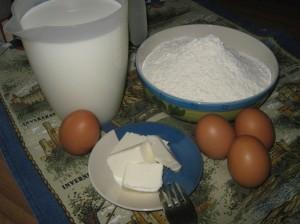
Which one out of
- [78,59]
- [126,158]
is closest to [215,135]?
[126,158]

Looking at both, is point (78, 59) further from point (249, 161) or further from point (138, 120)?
point (249, 161)

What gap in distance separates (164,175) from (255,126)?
227 mm

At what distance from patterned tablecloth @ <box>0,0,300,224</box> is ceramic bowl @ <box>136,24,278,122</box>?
0.08 m

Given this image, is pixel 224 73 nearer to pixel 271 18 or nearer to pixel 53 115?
pixel 53 115

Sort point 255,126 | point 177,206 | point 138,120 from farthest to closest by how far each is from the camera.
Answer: point 138,120 < point 255,126 < point 177,206

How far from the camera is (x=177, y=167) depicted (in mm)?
726

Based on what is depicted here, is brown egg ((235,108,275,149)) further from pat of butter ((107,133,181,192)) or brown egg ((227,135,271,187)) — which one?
pat of butter ((107,133,181,192))

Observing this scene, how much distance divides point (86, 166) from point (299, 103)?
0.60 metres

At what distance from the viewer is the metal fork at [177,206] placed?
2.09ft

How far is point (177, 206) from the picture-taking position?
0.65 metres

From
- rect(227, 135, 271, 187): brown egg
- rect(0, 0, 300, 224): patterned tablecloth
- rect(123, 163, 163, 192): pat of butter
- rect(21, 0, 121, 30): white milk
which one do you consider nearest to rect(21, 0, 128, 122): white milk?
rect(21, 0, 121, 30): white milk

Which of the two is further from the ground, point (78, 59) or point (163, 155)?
point (78, 59)

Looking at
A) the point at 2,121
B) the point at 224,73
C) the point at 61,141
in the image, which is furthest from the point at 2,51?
the point at 224,73

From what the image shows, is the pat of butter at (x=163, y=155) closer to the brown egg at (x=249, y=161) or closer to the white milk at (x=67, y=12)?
the brown egg at (x=249, y=161)
